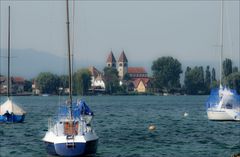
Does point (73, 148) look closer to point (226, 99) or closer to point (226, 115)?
point (226, 115)

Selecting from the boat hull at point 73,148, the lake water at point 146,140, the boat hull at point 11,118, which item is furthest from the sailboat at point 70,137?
the boat hull at point 11,118

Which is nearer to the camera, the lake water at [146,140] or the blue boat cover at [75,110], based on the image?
the blue boat cover at [75,110]

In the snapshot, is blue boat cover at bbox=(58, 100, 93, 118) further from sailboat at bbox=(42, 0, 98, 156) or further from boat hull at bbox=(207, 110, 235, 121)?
boat hull at bbox=(207, 110, 235, 121)

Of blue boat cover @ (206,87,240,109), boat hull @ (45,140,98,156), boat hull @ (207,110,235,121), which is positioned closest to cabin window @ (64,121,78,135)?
boat hull @ (45,140,98,156)

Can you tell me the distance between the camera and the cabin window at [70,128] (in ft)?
154

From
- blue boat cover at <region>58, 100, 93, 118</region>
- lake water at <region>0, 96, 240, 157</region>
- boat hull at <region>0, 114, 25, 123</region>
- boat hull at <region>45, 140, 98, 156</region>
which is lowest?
lake water at <region>0, 96, 240, 157</region>

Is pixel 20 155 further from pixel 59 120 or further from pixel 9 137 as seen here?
pixel 9 137

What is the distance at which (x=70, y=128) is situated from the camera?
4712 centimetres

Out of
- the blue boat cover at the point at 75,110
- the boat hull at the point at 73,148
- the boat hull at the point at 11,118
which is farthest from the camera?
the boat hull at the point at 11,118

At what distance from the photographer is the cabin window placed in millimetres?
46969

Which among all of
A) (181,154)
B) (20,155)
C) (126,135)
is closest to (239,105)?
(126,135)

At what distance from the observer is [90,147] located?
47.2 metres

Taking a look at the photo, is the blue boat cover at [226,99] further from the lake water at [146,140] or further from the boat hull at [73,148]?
the boat hull at [73,148]

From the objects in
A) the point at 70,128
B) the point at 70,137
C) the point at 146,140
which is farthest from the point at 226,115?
the point at 70,137
